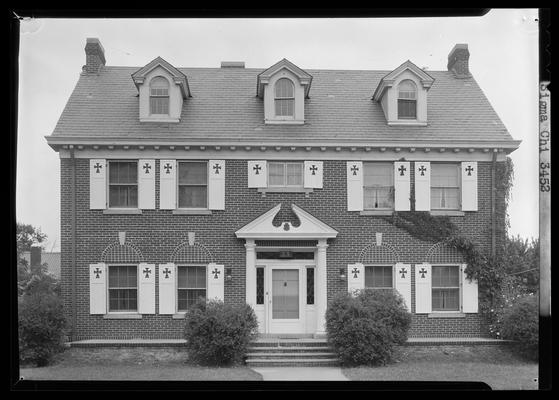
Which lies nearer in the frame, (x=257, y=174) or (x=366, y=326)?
(x=366, y=326)

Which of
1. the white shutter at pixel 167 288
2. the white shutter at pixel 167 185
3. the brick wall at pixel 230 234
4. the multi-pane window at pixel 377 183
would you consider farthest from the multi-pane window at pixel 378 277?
the white shutter at pixel 167 185

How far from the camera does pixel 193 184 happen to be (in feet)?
43.7

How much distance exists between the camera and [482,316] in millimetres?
13367

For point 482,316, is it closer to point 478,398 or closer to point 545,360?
point 545,360

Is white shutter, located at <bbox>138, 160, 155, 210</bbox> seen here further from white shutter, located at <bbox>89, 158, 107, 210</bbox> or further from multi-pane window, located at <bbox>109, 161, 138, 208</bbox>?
white shutter, located at <bbox>89, 158, 107, 210</bbox>

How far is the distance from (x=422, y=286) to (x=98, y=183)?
7.96 meters

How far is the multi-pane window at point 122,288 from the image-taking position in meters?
13.2

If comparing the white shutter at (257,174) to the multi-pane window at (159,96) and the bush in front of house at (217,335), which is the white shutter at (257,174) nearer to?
the multi-pane window at (159,96)

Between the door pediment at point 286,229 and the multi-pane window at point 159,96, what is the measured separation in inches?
140

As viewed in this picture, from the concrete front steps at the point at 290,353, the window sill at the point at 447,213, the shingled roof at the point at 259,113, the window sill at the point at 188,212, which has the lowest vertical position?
the concrete front steps at the point at 290,353

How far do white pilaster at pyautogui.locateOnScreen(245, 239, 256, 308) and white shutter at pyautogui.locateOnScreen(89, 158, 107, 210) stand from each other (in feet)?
11.4

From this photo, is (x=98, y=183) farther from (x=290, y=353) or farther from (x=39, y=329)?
(x=290, y=353)

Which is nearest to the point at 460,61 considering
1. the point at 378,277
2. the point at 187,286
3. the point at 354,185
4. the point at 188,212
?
the point at 354,185

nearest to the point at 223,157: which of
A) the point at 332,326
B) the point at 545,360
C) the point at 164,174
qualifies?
the point at 164,174
